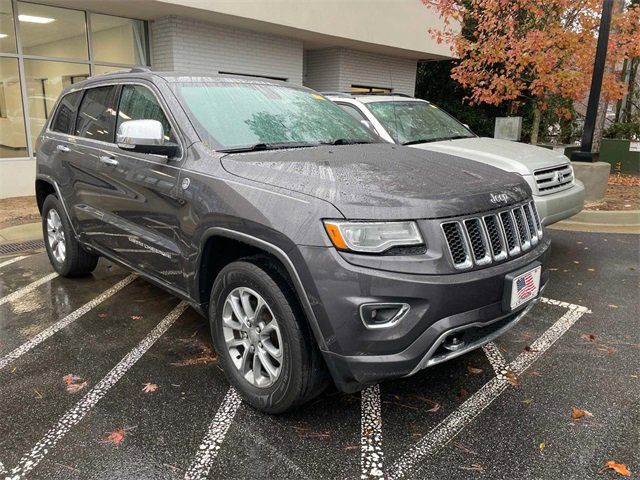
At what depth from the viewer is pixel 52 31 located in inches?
393

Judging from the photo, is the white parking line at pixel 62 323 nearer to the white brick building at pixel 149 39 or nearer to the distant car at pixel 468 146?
the distant car at pixel 468 146

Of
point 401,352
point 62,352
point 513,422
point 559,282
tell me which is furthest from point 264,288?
point 559,282

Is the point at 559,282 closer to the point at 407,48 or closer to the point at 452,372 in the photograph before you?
the point at 452,372

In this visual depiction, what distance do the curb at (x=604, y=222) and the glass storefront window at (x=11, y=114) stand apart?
9484 mm

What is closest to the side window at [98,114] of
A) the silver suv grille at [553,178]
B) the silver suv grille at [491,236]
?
the silver suv grille at [491,236]

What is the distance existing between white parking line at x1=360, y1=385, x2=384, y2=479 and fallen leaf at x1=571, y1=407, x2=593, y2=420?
107cm

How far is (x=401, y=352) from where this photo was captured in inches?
93.8

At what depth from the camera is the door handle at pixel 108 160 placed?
3862 mm

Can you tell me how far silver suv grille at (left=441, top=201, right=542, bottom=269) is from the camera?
2.49 metres

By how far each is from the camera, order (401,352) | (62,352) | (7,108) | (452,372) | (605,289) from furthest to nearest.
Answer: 1. (7,108)
2. (605,289)
3. (62,352)
4. (452,372)
5. (401,352)

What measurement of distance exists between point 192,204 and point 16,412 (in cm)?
153

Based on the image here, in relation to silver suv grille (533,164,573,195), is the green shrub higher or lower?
higher


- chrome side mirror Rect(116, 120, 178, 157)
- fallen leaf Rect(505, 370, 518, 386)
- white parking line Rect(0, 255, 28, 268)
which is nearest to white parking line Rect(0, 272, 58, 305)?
white parking line Rect(0, 255, 28, 268)

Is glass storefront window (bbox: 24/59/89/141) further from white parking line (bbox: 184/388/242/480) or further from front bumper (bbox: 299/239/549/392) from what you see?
front bumper (bbox: 299/239/549/392)
